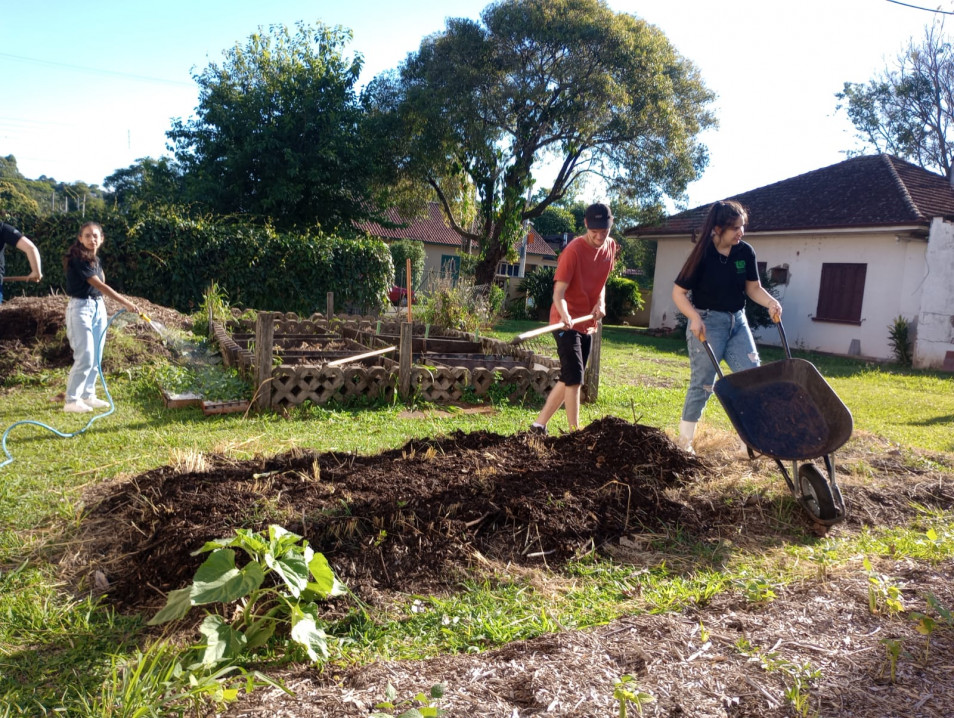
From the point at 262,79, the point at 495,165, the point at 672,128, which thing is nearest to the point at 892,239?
the point at 672,128

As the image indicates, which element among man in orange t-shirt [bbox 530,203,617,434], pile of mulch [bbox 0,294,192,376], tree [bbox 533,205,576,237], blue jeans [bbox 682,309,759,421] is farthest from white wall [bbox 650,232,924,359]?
tree [bbox 533,205,576,237]

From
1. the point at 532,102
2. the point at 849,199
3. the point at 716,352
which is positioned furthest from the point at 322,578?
the point at 532,102

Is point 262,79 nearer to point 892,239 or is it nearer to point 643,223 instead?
point 643,223

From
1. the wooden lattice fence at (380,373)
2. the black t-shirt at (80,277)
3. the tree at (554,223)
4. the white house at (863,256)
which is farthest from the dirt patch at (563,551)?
the tree at (554,223)

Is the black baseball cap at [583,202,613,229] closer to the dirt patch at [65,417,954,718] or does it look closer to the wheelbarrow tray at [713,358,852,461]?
the dirt patch at [65,417,954,718]

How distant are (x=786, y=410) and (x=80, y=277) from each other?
18.7ft

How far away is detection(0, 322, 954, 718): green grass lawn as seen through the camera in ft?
7.93

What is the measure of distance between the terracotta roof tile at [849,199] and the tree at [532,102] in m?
2.85

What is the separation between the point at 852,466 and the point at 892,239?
1311 centimetres

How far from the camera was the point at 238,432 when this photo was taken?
18.7 ft

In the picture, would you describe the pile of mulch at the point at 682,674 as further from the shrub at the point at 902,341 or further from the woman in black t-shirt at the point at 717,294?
the shrub at the point at 902,341

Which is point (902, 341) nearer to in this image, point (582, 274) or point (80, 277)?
point (582, 274)

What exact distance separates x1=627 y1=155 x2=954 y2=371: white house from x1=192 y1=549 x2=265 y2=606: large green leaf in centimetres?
1619

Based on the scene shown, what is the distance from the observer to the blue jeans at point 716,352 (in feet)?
16.5
